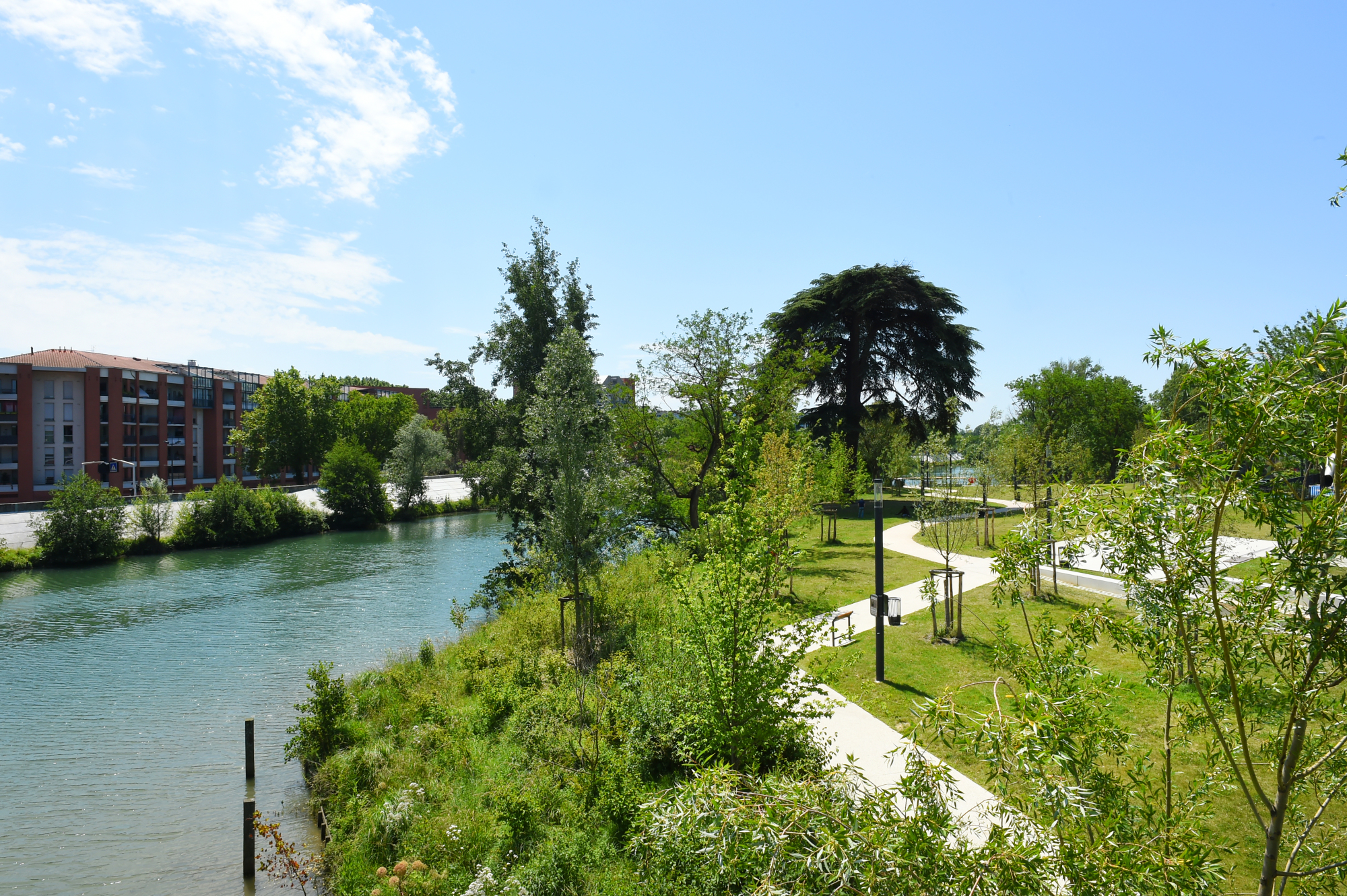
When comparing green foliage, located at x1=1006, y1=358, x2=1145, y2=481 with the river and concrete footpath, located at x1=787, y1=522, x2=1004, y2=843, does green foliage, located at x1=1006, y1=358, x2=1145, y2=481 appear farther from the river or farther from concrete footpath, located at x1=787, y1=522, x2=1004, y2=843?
the river

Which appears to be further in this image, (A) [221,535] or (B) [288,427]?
(B) [288,427]

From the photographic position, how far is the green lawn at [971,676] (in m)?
6.86

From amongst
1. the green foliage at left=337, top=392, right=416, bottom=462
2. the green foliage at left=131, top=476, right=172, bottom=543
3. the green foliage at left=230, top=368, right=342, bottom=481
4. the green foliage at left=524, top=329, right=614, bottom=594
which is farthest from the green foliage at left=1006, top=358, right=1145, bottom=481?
the green foliage at left=230, top=368, right=342, bottom=481

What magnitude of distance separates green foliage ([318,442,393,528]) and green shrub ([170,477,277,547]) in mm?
6486

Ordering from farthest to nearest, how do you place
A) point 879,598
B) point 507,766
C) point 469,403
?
1. point 469,403
2. point 879,598
3. point 507,766

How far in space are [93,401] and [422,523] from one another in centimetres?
3162

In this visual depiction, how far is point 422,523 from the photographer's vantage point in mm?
50594

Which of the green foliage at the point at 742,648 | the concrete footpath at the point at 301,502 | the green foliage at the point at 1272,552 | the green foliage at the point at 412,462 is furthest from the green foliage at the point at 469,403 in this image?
the green foliage at the point at 412,462

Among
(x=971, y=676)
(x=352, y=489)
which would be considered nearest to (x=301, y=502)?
(x=352, y=489)

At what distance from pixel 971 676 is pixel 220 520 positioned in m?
41.7

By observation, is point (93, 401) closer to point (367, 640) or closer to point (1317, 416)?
point (367, 640)

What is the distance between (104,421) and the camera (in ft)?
191

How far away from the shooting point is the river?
10.2 meters

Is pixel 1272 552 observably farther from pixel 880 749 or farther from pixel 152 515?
pixel 152 515
